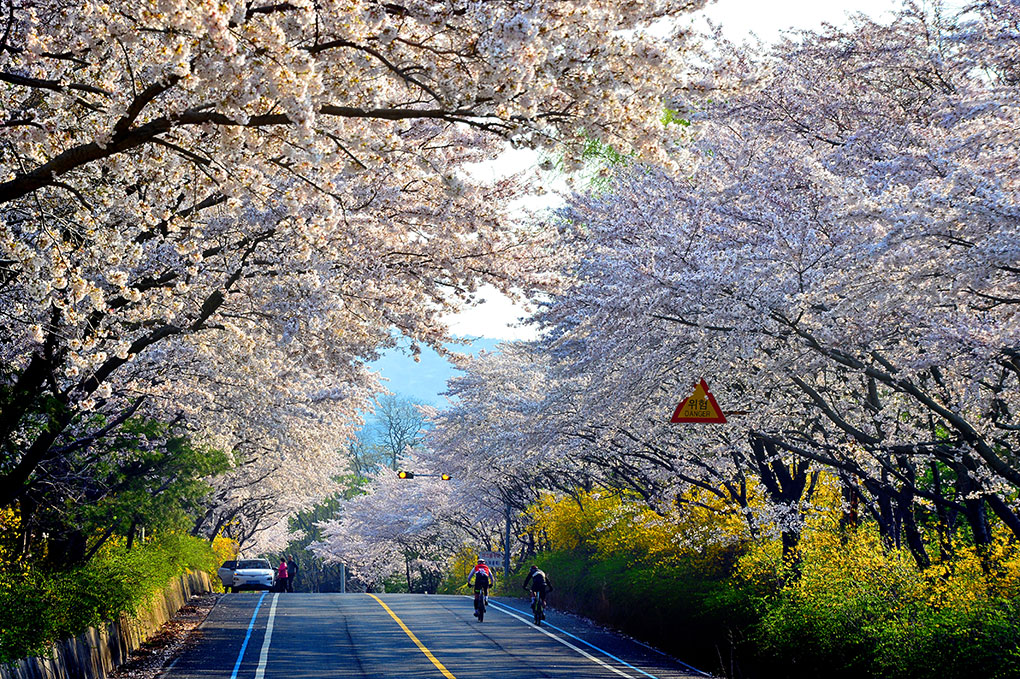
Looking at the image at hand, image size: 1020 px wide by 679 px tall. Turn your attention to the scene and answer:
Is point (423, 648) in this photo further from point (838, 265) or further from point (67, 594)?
point (838, 265)

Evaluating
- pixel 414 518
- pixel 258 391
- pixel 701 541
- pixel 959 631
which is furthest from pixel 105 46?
pixel 414 518

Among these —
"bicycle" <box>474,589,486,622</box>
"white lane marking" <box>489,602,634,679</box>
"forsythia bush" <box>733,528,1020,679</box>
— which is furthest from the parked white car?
"forsythia bush" <box>733,528,1020,679</box>

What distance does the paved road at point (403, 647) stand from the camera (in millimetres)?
17516

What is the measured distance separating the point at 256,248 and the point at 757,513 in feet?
32.4

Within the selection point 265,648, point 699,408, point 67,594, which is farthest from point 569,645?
point 67,594

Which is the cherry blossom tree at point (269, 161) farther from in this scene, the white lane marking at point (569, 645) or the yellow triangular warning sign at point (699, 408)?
the white lane marking at point (569, 645)

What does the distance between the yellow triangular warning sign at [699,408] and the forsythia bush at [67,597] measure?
340 inches

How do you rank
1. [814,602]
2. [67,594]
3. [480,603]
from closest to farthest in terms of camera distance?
[67,594]
[814,602]
[480,603]

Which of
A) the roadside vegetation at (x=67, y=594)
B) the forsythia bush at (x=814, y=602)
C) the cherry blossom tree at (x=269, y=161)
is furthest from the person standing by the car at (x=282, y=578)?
the cherry blossom tree at (x=269, y=161)

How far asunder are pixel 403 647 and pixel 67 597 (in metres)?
7.57

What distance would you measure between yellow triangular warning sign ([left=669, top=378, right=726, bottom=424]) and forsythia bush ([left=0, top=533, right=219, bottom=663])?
8.64 m

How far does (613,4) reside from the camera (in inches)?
275

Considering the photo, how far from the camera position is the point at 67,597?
15578 mm

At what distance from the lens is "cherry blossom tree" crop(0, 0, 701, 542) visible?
20.9ft
